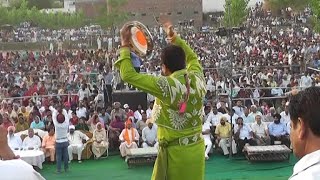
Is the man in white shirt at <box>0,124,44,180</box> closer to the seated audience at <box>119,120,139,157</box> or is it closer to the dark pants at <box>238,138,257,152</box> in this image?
the seated audience at <box>119,120,139,157</box>

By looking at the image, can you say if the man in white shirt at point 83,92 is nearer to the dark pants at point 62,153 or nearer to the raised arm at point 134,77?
the dark pants at point 62,153

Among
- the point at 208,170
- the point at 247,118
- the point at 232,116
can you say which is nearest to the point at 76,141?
the point at 208,170

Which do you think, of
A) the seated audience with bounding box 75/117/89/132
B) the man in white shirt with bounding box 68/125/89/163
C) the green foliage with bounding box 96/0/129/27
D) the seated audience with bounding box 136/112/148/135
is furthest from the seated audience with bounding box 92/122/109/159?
the green foliage with bounding box 96/0/129/27

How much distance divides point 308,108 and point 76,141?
9.64m

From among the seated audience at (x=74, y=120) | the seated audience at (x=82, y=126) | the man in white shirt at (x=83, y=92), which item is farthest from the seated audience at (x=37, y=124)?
the man in white shirt at (x=83, y=92)

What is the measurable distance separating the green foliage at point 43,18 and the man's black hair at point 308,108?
49.3 meters

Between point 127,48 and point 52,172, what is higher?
point 127,48

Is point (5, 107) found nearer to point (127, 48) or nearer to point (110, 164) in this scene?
point (110, 164)

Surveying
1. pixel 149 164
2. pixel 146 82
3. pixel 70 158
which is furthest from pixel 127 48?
pixel 70 158

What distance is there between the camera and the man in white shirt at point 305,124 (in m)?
1.98

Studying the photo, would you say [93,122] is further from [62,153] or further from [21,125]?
[62,153]

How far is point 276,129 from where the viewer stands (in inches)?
457

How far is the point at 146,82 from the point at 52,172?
687cm

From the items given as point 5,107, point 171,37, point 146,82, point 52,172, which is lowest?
point 52,172
